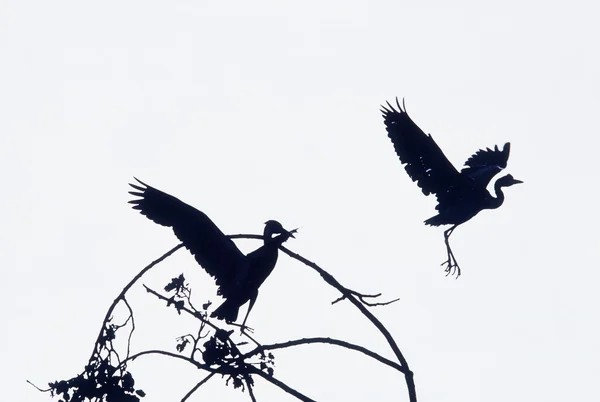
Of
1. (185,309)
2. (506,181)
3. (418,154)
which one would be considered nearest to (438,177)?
(418,154)

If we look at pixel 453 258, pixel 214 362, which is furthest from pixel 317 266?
pixel 453 258

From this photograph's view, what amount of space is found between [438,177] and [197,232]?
3323mm

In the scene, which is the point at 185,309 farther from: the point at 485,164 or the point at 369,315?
the point at 485,164

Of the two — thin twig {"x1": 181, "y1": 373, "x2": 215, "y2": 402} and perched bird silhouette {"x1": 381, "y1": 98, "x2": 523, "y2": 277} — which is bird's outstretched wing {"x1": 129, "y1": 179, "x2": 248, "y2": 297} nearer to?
thin twig {"x1": 181, "y1": 373, "x2": 215, "y2": 402}

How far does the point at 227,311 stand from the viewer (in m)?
6.89

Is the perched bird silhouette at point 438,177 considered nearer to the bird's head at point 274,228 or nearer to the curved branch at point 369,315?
the bird's head at point 274,228

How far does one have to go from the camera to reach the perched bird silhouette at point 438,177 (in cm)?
940

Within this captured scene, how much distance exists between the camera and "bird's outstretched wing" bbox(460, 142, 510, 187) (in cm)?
1010

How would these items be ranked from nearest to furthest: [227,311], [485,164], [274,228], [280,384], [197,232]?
[280,384], [274,228], [227,311], [197,232], [485,164]

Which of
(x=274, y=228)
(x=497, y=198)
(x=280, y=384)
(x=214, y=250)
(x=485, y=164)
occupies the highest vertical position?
(x=485, y=164)

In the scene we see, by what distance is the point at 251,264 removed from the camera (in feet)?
23.0

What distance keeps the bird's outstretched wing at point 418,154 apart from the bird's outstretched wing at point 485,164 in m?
0.54

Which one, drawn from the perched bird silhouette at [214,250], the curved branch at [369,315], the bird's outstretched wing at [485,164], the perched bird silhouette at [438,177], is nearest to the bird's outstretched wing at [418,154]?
the perched bird silhouette at [438,177]

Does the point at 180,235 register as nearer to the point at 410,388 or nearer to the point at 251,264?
the point at 251,264
